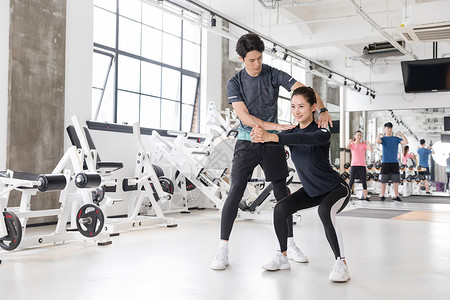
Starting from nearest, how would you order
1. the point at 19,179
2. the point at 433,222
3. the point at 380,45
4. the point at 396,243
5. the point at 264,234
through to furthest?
the point at 19,179 < the point at 396,243 < the point at 264,234 < the point at 433,222 < the point at 380,45

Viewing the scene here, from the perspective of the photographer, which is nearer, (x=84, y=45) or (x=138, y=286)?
(x=138, y=286)

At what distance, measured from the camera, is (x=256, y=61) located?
3098 millimetres

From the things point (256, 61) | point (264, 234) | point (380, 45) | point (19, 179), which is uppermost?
point (380, 45)

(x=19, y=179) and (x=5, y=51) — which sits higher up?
(x=5, y=51)

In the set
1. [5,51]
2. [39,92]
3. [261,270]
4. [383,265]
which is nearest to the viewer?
[261,270]

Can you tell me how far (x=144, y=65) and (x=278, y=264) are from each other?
18.1 ft

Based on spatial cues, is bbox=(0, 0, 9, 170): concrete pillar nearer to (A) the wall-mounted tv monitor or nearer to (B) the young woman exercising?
(B) the young woman exercising

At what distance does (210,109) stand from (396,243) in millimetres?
3498

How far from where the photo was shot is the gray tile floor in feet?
8.21

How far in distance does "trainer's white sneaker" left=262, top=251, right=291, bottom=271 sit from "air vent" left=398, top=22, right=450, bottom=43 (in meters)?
5.73

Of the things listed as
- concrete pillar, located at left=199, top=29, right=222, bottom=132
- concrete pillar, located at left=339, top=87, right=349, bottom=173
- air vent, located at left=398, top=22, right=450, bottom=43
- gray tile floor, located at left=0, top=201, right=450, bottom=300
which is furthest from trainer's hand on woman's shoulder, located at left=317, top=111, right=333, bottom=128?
concrete pillar, located at left=339, top=87, right=349, bottom=173

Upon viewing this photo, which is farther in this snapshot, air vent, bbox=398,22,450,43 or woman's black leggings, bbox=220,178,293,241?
air vent, bbox=398,22,450,43

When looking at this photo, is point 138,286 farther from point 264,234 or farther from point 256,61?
point 264,234

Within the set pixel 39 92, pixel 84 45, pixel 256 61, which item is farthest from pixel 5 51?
pixel 256 61
